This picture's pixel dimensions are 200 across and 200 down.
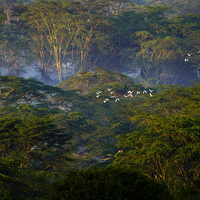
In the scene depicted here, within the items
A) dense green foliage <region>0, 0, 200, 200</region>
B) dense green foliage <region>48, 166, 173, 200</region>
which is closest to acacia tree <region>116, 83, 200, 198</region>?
dense green foliage <region>0, 0, 200, 200</region>

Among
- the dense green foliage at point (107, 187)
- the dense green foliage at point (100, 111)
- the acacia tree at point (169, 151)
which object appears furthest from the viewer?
the acacia tree at point (169, 151)

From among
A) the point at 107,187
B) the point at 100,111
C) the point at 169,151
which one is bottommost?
the point at 100,111

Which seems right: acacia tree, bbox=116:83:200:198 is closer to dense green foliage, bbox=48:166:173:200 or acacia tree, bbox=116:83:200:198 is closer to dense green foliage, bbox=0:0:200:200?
dense green foliage, bbox=0:0:200:200

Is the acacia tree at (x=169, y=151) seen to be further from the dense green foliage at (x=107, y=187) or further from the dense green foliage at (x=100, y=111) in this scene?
the dense green foliage at (x=107, y=187)

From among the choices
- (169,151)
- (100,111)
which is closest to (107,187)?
(169,151)

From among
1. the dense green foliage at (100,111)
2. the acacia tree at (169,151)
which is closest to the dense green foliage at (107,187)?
the dense green foliage at (100,111)

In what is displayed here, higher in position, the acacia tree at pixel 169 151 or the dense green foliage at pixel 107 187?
the dense green foliage at pixel 107 187

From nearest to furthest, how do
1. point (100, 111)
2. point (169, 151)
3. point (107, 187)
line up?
point (107, 187), point (169, 151), point (100, 111)

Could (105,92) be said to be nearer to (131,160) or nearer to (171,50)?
(131,160)

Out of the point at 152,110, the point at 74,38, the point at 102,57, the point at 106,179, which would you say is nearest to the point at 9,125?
the point at 106,179

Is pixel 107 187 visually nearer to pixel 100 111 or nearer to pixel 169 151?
pixel 169 151

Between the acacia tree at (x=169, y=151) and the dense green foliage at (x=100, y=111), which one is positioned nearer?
the dense green foliage at (x=100, y=111)
